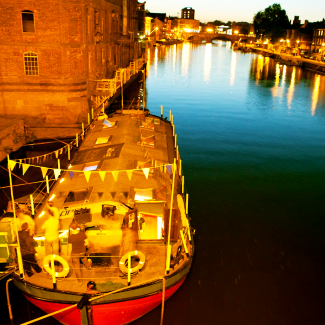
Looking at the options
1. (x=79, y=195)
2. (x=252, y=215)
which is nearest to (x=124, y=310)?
(x=79, y=195)

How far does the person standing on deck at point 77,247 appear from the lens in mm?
11865

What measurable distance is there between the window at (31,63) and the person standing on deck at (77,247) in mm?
23887

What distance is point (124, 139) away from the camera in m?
21.5

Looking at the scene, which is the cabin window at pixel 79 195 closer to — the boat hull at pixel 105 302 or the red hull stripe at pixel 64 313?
the boat hull at pixel 105 302

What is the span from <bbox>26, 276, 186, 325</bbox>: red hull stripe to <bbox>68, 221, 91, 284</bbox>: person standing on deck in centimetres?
131

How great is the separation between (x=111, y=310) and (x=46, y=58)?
25.8 m

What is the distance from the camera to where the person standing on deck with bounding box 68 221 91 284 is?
1186cm

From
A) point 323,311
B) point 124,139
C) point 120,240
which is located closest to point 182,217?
point 120,240

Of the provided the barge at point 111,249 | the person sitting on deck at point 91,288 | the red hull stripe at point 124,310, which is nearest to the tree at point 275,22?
the barge at point 111,249

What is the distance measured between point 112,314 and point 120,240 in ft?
8.60

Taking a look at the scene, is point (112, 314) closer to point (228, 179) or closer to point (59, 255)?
point (59, 255)

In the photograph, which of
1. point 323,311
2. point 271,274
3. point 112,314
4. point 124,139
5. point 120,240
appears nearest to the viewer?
point 112,314

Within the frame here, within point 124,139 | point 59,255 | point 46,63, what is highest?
point 46,63

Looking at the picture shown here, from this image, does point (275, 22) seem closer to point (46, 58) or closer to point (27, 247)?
point (46, 58)
